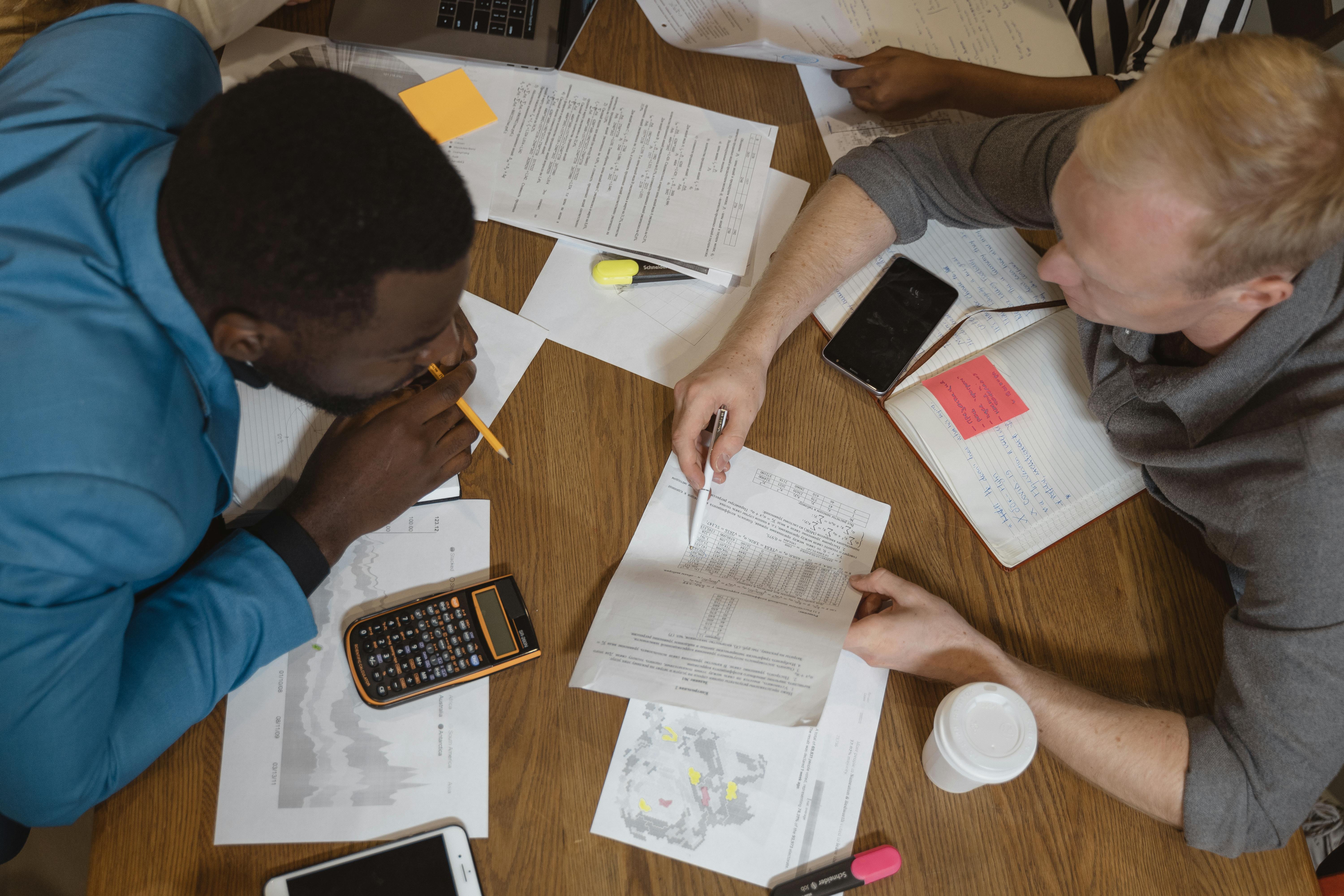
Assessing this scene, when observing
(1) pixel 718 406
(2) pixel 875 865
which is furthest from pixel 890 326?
(2) pixel 875 865

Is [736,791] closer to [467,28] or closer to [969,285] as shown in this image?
[969,285]

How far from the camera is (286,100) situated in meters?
0.61

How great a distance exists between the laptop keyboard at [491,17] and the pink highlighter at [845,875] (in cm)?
110

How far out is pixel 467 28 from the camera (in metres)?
1.17

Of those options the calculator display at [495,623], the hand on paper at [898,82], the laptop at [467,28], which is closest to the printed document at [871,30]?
the hand on paper at [898,82]

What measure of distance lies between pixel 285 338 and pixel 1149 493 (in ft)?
3.10

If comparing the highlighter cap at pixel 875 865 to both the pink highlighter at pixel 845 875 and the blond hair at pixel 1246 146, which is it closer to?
the pink highlighter at pixel 845 875

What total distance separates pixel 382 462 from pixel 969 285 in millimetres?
757

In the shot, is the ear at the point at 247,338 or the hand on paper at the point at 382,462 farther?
the hand on paper at the point at 382,462

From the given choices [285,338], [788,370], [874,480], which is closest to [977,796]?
[874,480]

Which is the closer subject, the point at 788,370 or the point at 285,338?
the point at 285,338

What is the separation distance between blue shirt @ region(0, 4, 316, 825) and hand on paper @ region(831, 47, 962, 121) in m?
0.88

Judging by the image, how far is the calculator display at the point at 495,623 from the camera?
837 millimetres

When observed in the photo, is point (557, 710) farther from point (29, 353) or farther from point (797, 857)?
point (29, 353)
